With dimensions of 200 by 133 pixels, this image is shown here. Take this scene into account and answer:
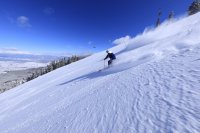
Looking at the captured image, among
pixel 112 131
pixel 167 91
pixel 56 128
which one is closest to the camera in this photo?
pixel 112 131

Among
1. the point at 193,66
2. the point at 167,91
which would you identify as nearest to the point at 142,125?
the point at 167,91

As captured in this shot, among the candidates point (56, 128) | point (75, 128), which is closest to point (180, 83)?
point (75, 128)

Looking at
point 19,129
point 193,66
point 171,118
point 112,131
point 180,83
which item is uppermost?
point 193,66

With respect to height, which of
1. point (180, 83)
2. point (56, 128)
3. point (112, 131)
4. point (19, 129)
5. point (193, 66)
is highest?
point (193, 66)

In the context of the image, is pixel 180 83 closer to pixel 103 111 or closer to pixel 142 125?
pixel 142 125

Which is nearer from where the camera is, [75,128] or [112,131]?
[112,131]

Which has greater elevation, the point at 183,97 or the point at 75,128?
the point at 183,97

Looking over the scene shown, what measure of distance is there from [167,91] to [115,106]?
2267mm

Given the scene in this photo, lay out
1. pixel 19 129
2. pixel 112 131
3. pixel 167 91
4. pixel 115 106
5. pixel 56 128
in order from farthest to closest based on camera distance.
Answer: pixel 19 129, pixel 56 128, pixel 115 106, pixel 167 91, pixel 112 131

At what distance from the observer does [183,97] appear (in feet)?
19.1

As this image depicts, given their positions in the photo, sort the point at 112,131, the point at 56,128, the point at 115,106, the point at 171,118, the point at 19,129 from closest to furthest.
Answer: the point at 171,118
the point at 112,131
the point at 115,106
the point at 56,128
the point at 19,129

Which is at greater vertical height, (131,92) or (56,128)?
(131,92)

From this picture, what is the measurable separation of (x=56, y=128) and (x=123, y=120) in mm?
3650

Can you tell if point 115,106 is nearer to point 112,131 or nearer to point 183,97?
point 112,131
